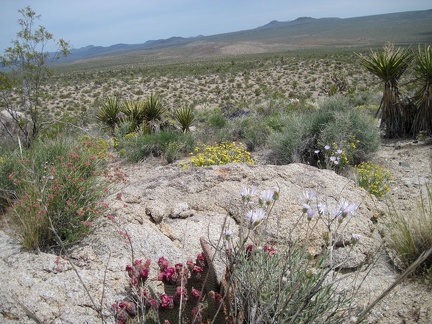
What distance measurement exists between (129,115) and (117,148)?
214cm

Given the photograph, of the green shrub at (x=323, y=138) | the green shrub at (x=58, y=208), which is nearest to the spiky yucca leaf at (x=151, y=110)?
the green shrub at (x=323, y=138)

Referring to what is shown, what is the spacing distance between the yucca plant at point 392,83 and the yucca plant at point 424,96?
1.00ft

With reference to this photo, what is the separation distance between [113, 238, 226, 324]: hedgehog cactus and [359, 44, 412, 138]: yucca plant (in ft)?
25.4

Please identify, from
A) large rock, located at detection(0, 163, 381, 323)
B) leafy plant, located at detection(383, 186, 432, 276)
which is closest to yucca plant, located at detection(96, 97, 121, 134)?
large rock, located at detection(0, 163, 381, 323)

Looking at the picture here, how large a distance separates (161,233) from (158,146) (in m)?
4.99

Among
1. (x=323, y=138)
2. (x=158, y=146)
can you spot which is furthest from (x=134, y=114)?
(x=323, y=138)

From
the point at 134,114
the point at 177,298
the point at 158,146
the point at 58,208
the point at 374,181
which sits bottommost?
the point at 374,181

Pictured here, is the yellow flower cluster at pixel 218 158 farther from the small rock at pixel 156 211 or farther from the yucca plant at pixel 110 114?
the yucca plant at pixel 110 114

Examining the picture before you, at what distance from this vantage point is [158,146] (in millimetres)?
7945

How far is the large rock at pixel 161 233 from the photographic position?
7.36 ft

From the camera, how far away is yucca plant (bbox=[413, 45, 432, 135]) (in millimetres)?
7871

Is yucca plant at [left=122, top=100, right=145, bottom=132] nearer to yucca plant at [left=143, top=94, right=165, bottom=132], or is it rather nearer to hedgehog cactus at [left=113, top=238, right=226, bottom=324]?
yucca plant at [left=143, top=94, right=165, bottom=132]

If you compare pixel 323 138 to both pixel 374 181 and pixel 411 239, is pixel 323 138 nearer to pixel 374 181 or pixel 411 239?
pixel 374 181

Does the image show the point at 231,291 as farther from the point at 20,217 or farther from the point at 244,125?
the point at 244,125
